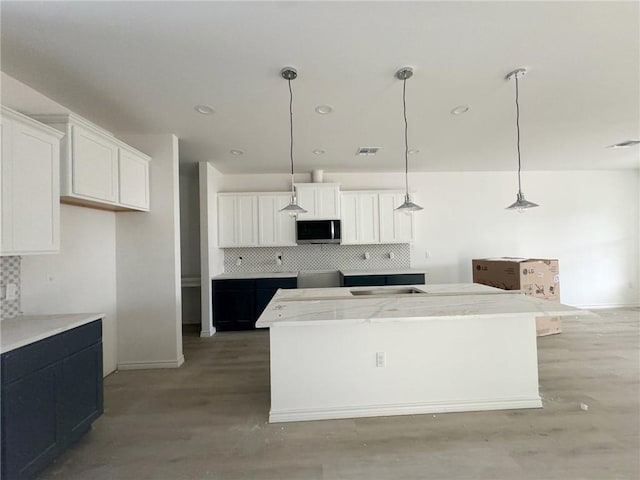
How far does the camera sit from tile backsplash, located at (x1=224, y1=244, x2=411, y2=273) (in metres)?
4.94

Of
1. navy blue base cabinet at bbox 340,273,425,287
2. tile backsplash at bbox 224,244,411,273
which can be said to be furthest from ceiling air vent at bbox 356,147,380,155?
navy blue base cabinet at bbox 340,273,425,287

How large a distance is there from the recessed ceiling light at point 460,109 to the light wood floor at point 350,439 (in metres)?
2.68

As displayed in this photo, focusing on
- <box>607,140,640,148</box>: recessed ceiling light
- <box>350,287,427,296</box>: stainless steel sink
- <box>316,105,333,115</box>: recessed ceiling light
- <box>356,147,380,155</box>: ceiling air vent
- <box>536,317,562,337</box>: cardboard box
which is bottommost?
<box>536,317,562,337</box>: cardboard box

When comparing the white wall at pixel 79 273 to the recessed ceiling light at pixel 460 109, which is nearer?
the white wall at pixel 79 273

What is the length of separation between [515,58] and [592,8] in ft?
1.44

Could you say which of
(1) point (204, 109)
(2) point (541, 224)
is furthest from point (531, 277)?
(1) point (204, 109)

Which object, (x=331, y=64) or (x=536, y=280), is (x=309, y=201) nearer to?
(x=331, y=64)

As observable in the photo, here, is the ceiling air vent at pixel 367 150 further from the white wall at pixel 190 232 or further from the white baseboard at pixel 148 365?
the white baseboard at pixel 148 365

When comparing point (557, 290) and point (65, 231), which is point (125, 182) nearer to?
point (65, 231)

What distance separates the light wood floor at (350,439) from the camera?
165 cm

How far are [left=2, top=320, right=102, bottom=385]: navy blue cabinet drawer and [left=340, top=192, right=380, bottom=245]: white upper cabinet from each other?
11.5 feet

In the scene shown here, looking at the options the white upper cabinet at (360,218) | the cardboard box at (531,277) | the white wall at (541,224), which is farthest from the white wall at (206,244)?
the cardboard box at (531,277)

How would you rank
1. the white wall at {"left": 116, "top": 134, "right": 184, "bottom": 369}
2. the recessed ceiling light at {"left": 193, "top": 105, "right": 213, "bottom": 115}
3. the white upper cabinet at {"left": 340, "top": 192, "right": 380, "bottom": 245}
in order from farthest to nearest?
the white upper cabinet at {"left": 340, "top": 192, "right": 380, "bottom": 245} < the white wall at {"left": 116, "top": 134, "right": 184, "bottom": 369} < the recessed ceiling light at {"left": 193, "top": 105, "right": 213, "bottom": 115}

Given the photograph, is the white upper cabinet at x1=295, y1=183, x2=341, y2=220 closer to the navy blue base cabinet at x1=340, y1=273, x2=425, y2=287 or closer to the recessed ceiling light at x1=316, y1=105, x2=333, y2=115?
the navy blue base cabinet at x1=340, y1=273, x2=425, y2=287
